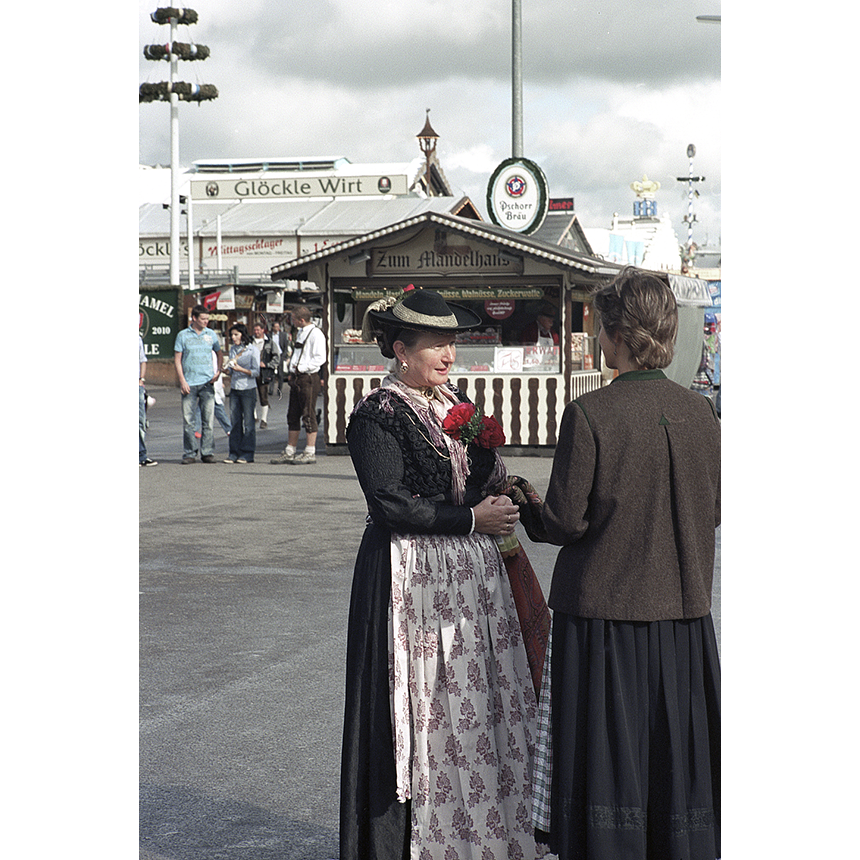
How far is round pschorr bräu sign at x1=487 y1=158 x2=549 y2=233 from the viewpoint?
65.8ft

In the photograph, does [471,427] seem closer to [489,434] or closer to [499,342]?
[489,434]

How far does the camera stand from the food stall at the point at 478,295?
15.4 m

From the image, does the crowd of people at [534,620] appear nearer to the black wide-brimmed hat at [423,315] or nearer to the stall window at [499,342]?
the black wide-brimmed hat at [423,315]

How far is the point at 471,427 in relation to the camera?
3.27 meters

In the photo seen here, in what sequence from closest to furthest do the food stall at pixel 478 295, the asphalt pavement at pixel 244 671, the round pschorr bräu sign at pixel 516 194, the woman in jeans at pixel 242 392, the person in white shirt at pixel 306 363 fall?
the asphalt pavement at pixel 244 671 < the person in white shirt at pixel 306 363 < the woman in jeans at pixel 242 392 < the food stall at pixel 478 295 < the round pschorr bräu sign at pixel 516 194

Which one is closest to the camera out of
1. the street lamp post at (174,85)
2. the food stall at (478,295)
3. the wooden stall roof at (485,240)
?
the wooden stall roof at (485,240)

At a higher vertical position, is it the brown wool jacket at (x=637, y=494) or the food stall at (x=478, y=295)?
the food stall at (x=478, y=295)

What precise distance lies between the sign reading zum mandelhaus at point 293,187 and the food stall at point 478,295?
1793 inches

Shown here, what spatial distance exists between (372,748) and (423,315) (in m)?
1.21

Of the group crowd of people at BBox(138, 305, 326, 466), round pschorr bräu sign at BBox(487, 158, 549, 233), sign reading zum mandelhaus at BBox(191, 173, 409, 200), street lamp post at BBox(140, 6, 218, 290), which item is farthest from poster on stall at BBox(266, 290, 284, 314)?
sign reading zum mandelhaus at BBox(191, 173, 409, 200)

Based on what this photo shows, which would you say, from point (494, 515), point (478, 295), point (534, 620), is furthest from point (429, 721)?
point (478, 295)

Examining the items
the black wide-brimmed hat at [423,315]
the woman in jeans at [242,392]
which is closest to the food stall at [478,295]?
the woman in jeans at [242,392]
